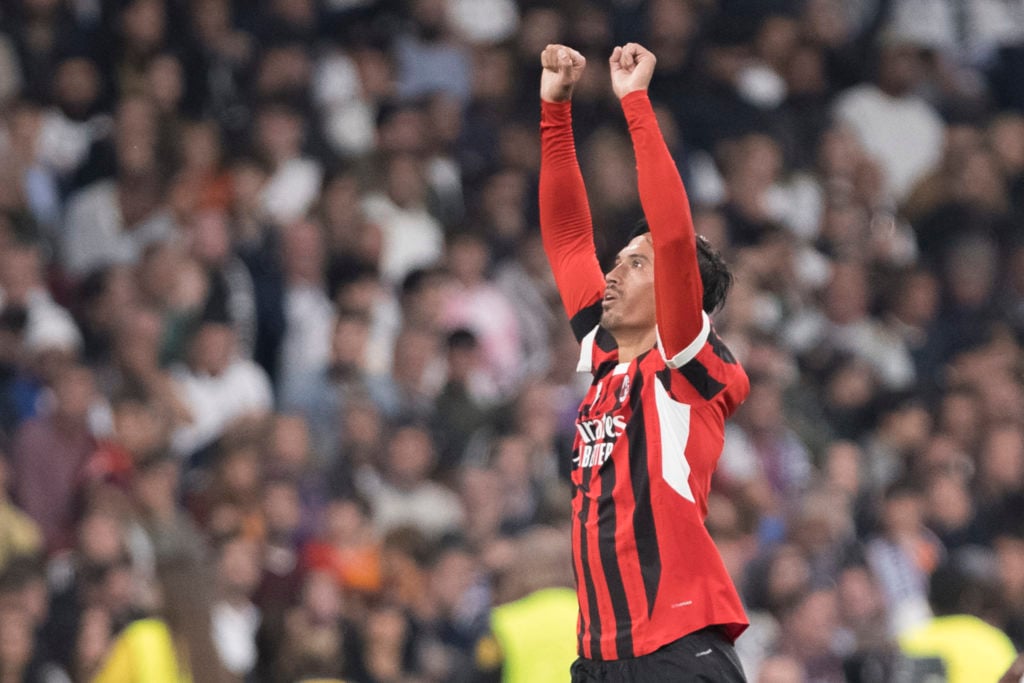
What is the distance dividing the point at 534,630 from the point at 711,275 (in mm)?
1970

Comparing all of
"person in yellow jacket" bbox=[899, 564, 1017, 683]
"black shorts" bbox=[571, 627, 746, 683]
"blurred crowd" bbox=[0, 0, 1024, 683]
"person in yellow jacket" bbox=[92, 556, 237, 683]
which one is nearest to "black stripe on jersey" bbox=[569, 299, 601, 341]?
"black shorts" bbox=[571, 627, 746, 683]

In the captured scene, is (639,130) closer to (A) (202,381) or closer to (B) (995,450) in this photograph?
(A) (202,381)

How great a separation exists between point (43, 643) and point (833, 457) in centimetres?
449

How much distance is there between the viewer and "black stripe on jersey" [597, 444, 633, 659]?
4.30 meters

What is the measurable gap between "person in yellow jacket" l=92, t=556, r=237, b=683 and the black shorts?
2136 millimetres

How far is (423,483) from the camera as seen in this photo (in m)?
8.64

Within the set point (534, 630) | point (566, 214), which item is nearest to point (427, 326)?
point (534, 630)

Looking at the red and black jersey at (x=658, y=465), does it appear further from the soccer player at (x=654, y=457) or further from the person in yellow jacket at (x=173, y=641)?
the person in yellow jacket at (x=173, y=641)

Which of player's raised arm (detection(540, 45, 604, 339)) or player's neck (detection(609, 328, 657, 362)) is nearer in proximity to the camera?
player's neck (detection(609, 328, 657, 362))

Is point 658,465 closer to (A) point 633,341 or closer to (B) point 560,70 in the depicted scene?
(A) point 633,341

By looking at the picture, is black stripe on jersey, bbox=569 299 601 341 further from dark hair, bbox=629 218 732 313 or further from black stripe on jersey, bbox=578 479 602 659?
black stripe on jersey, bbox=578 479 602 659

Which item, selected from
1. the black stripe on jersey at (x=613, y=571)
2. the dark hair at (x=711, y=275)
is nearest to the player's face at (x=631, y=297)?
the dark hair at (x=711, y=275)

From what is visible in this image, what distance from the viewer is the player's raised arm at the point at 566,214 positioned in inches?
186

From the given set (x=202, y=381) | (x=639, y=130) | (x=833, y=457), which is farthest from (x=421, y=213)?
(x=639, y=130)
